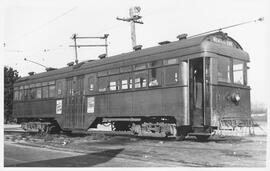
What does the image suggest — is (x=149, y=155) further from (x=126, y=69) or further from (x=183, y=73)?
(x=126, y=69)

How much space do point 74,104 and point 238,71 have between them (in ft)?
27.3

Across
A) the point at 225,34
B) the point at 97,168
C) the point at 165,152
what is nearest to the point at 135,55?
the point at 225,34

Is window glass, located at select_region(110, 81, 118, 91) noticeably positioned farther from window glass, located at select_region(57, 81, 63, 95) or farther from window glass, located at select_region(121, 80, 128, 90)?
window glass, located at select_region(57, 81, 63, 95)

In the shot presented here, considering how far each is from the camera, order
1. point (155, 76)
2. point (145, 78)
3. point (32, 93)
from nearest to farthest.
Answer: point (155, 76)
point (145, 78)
point (32, 93)

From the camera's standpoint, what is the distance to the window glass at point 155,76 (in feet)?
43.3

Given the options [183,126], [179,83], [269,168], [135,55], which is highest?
[135,55]

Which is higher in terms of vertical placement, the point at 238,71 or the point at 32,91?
the point at 238,71

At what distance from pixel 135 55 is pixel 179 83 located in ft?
8.95

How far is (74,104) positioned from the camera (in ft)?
57.5

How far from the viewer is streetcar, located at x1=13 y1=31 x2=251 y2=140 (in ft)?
40.1

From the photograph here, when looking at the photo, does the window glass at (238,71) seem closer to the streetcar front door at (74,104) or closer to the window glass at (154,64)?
the window glass at (154,64)

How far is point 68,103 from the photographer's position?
1798 centimetres

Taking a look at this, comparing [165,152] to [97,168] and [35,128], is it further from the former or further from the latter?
[35,128]

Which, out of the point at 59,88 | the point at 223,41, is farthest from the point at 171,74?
the point at 59,88
